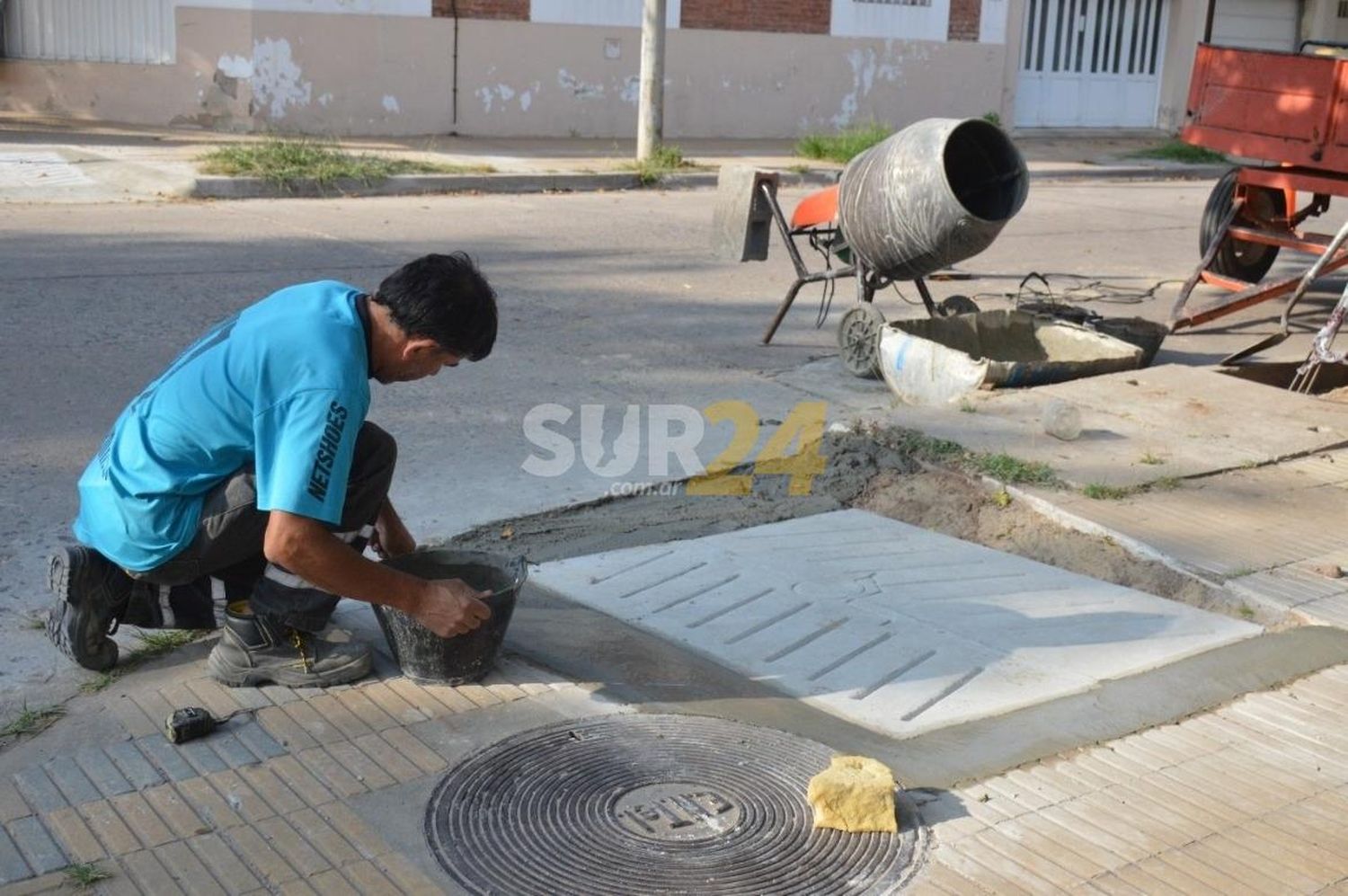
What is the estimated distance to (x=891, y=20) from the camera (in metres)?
21.6

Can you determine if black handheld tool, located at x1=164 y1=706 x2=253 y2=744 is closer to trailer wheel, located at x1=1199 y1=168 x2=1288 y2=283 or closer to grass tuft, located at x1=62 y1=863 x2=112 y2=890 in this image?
grass tuft, located at x1=62 y1=863 x2=112 y2=890

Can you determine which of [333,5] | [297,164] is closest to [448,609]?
[297,164]

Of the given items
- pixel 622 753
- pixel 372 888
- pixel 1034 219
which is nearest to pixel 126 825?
pixel 372 888

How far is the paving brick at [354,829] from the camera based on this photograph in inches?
122

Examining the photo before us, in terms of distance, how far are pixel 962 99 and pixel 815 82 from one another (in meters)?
2.94

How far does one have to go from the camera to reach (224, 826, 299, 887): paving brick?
9.78 feet

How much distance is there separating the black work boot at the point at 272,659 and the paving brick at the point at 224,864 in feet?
2.50

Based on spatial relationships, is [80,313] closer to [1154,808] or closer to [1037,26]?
[1154,808]

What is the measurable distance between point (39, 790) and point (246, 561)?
0.79 m

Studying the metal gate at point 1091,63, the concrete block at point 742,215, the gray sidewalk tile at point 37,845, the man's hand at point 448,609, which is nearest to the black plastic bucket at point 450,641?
the man's hand at point 448,609

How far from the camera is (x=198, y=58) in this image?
54.0ft

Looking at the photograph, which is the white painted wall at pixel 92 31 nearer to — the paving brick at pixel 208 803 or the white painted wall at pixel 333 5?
the white painted wall at pixel 333 5

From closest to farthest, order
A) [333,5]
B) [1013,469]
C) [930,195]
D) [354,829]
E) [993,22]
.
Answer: [354,829] → [1013,469] → [930,195] → [333,5] → [993,22]

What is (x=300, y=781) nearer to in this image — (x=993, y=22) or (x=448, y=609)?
(x=448, y=609)
